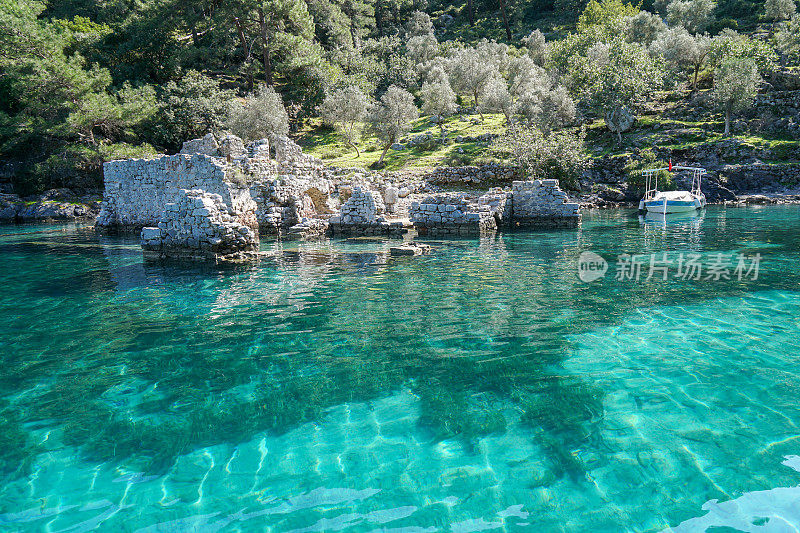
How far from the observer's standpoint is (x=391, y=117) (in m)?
41.3

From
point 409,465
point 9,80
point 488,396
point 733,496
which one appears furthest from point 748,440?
point 9,80

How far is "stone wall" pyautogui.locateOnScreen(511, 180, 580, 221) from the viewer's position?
24.5m

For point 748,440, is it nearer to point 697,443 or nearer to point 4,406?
point 697,443

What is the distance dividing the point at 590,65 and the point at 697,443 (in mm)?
47716

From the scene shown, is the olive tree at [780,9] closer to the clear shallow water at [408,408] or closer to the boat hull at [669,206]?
the boat hull at [669,206]

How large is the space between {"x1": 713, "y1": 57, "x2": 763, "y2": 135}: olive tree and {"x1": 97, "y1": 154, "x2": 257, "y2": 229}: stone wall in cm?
4046

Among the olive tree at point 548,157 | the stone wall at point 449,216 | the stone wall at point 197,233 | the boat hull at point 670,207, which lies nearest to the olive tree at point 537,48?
the olive tree at point 548,157

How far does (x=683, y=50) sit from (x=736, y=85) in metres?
11.4

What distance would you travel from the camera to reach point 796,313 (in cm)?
927

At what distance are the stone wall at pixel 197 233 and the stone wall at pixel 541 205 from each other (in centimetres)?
1477

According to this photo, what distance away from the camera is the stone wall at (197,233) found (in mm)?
16469

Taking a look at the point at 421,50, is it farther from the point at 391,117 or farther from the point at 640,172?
the point at 640,172

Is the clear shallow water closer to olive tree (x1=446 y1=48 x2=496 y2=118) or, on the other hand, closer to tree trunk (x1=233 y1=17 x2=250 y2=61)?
olive tree (x1=446 y1=48 x2=496 y2=118)

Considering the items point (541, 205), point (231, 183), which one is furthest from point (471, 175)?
point (231, 183)
